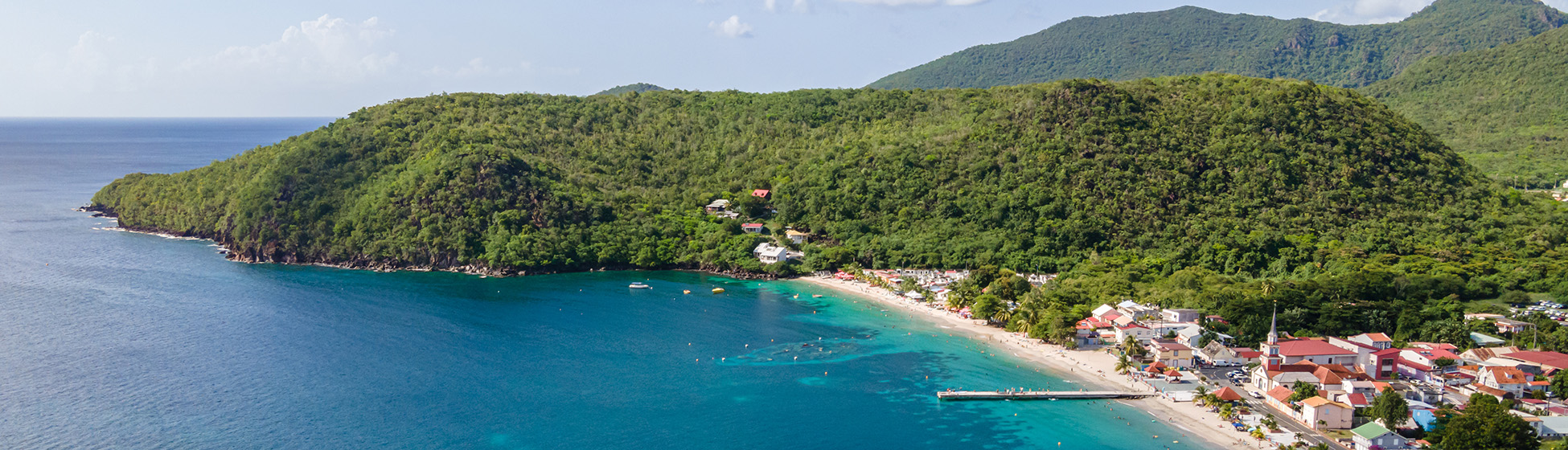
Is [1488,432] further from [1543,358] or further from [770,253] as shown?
[770,253]

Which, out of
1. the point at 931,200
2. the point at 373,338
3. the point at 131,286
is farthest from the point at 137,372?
the point at 931,200

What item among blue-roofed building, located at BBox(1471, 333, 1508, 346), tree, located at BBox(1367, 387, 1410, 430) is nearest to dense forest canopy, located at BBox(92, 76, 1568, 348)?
blue-roofed building, located at BBox(1471, 333, 1508, 346)

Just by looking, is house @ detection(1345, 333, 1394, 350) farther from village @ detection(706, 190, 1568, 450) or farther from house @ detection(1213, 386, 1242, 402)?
house @ detection(1213, 386, 1242, 402)

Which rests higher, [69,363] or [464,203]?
[464,203]

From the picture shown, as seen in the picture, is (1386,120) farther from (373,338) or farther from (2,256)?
(2,256)

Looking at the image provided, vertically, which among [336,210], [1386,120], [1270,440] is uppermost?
[1386,120]

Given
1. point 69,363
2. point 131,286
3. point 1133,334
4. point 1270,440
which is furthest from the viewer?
point 131,286
